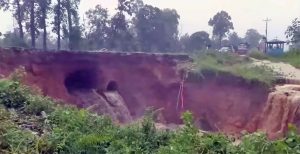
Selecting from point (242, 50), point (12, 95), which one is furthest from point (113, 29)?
point (12, 95)

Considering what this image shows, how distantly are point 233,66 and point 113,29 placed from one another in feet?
35.8

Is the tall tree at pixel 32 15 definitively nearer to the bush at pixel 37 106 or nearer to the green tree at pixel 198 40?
the green tree at pixel 198 40

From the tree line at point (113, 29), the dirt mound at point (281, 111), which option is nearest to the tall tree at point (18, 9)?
the tree line at point (113, 29)

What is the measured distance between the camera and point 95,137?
218 inches

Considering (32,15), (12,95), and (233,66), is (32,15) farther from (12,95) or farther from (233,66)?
(12,95)

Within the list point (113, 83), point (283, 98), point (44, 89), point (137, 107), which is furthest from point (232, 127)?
point (44, 89)

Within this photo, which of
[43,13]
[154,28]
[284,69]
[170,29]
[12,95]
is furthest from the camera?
[170,29]

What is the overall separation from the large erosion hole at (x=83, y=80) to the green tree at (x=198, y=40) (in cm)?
1859

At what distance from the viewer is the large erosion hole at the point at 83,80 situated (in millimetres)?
18641

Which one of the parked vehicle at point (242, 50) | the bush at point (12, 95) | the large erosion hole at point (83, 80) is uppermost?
the parked vehicle at point (242, 50)

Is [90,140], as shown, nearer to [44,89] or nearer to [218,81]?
[44,89]

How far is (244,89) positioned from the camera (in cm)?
1914

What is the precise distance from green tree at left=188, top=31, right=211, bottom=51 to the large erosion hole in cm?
1859

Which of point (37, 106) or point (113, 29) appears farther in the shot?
point (113, 29)
